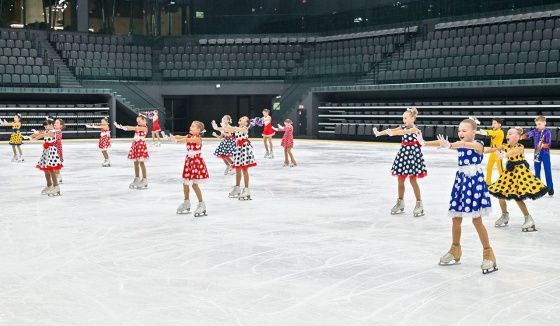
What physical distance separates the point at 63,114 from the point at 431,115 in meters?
19.1

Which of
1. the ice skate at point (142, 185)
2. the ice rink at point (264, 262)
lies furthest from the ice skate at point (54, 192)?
the ice skate at point (142, 185)

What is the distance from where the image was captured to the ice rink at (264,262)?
5.00 meters

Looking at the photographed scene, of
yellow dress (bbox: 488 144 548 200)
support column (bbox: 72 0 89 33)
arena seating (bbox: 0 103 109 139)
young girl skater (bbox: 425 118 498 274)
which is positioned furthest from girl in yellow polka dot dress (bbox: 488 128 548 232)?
support column (bbox: 72 0 89 33)

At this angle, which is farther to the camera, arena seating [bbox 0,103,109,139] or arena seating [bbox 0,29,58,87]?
arena seating [bbox 0,103,109,139]

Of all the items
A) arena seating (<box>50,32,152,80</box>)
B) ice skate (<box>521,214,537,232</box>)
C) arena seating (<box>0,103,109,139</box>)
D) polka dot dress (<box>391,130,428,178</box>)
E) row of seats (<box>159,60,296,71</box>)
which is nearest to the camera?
ice skate (<box>521,214,537,232</box>)

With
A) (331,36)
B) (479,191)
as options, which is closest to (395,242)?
(479,191)

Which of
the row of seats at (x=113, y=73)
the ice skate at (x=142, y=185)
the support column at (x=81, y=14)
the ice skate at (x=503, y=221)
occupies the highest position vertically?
the support column at (x=81, y=14)

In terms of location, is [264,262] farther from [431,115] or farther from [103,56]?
[103,56]

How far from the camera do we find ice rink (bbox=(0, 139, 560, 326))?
5.00 metres

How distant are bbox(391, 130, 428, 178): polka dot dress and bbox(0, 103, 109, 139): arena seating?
25.9 metres

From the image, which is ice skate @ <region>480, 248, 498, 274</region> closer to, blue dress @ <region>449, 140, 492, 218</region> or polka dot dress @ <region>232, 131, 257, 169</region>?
blue dress @ <region>449, 140, 492, 218</region>

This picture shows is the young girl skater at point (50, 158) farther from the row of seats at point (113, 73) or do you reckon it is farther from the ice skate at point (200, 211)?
the row of seats at point (113, 73)

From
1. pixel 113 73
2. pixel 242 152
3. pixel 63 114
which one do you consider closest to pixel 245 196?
pixel 242 152

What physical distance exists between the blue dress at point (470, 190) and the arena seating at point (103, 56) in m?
32.6
